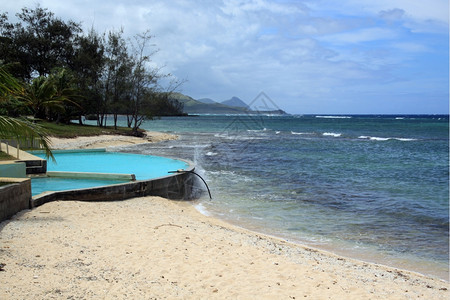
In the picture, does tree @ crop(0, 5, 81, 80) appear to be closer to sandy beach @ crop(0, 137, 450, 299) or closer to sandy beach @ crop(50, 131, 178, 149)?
sandy beach @ crop(50, 131, 178, 149)

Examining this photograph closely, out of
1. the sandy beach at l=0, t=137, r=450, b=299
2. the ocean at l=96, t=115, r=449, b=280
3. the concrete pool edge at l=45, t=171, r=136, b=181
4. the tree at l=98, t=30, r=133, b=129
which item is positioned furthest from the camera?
the tree at l=98, t=30, r=133, b=129

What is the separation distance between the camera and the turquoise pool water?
1141cm

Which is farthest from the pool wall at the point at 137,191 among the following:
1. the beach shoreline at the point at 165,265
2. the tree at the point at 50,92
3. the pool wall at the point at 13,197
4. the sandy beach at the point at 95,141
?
the tree at the point at 50,92

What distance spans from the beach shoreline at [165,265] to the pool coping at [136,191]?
640 millimetres

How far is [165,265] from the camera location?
589cm

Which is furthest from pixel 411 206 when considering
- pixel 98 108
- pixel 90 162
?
pixel 98 108

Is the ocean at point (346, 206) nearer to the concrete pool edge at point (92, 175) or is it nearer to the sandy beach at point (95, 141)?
the concrete pool edge at point (92, 175)

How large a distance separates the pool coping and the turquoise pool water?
859 millimetres

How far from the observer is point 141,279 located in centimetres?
527

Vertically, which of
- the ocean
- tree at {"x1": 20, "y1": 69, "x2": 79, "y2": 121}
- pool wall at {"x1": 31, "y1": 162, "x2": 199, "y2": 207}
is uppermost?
tree at {"x1": 20, "y1": 69, "x2": 79, "y2": 121}

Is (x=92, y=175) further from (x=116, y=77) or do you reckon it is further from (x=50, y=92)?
(x=116, y=77)

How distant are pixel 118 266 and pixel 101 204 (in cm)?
409

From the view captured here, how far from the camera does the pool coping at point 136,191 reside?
921cm

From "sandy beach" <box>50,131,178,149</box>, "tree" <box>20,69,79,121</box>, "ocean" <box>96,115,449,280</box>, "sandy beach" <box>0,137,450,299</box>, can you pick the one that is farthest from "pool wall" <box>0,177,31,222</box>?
"tree" <box>20,69,79,121</box>
